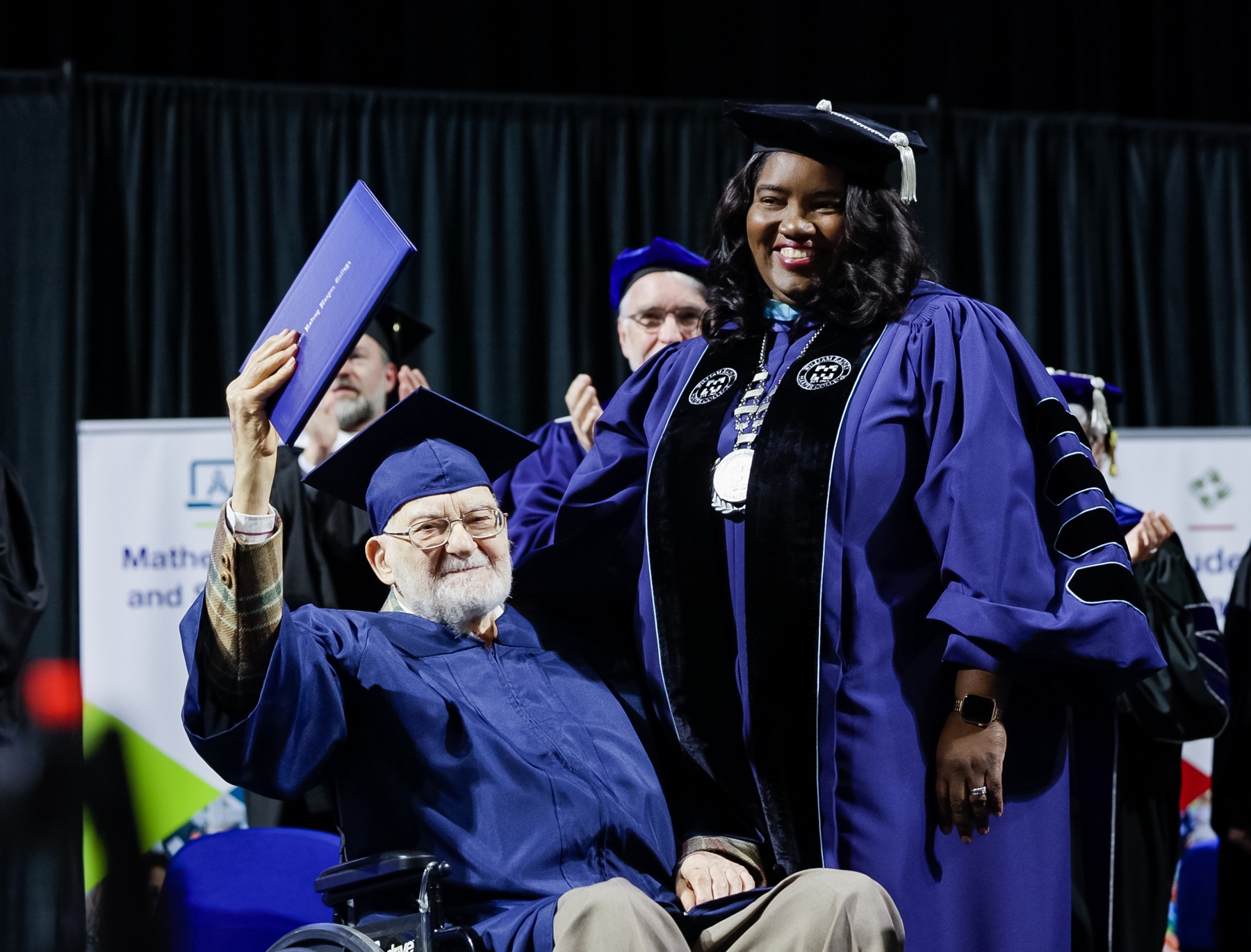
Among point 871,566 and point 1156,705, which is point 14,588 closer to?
point 871,566

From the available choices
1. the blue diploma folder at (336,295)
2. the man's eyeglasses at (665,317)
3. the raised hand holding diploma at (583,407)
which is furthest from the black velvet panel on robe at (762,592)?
the man's eyeglasses at (665,317)

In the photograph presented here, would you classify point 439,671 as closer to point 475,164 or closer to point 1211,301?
point 475,164

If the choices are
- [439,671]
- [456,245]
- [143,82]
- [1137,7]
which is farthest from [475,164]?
[439,671]

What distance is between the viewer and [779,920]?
7.27 feet

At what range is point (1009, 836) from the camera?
91.6 inches

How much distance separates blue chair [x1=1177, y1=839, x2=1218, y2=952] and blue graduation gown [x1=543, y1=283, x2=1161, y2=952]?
2.39 metres

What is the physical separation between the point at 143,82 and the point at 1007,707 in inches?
175

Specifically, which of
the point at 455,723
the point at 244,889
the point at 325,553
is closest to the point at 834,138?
the point at 455,723

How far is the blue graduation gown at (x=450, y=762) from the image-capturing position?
2.41 m

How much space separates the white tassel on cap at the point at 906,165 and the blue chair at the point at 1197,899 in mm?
2931

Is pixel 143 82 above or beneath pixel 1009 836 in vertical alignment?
above

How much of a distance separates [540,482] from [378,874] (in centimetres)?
177

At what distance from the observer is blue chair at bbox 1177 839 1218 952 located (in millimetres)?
4469

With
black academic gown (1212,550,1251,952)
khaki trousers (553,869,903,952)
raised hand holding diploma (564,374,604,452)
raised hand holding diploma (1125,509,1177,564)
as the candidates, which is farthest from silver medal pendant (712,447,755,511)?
black academic gown (1212,550,1251,952)
